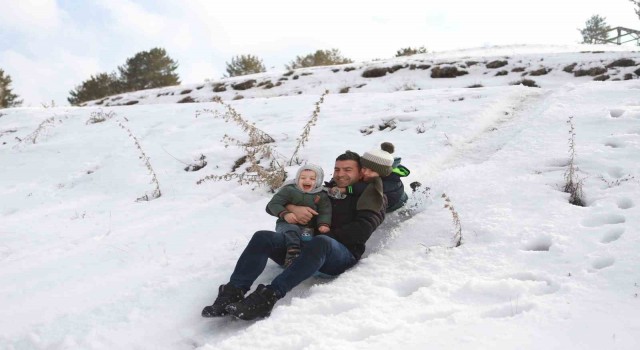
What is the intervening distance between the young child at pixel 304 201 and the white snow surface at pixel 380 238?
39 centimetres

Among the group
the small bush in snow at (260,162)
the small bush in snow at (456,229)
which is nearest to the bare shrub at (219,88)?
the small bush in snow at (260,162)

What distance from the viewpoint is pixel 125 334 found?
119 inches

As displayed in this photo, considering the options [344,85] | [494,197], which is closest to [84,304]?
[494,197]

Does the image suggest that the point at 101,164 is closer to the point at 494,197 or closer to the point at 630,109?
the point at 494,197

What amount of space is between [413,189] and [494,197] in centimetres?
81

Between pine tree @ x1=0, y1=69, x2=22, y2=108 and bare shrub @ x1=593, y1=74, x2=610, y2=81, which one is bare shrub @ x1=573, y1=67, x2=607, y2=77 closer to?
bare shrub @ x1=593, y1=74, x2=610, y2=81

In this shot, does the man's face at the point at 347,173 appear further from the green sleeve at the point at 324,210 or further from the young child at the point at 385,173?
the green sleeve at the point at 324,210

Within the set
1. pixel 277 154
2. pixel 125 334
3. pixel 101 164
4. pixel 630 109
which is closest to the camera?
pixel 125 334

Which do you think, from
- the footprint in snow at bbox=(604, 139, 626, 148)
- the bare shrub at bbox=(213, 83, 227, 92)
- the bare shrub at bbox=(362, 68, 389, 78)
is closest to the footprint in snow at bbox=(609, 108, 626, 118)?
the footprint in snow at bbox=(604, 139, 626, 148)

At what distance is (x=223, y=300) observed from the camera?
3039 millimetres

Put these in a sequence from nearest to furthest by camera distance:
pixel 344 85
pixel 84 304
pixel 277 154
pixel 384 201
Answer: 1. pixel 84 304
2. pixel 384 201
3. pixel 277 154
4. pixel 344 85

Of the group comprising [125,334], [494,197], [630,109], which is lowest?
[125,334]

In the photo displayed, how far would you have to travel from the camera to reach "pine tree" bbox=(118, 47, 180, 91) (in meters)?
35.1

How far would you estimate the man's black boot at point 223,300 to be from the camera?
297 cm
